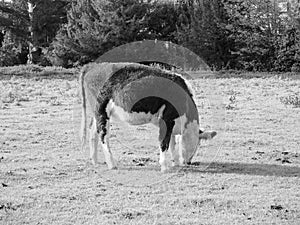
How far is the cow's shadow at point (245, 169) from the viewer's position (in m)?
7.69

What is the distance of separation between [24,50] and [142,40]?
14460 mm

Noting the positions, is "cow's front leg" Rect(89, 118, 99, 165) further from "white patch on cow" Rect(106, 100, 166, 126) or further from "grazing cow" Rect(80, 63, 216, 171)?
"white patch on cow" Rect(106, 100, 166, 126)

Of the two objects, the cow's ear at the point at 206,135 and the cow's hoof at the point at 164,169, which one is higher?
the cow's ear at the point at 206,135

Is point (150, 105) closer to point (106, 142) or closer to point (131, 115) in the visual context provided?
point (131, 115)

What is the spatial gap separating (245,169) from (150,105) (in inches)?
66.2

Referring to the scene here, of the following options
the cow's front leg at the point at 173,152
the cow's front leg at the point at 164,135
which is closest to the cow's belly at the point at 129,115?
the cow's front leg at the point at 164,135

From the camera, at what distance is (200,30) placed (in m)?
34.6

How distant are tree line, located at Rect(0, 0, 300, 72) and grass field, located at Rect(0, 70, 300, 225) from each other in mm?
20636

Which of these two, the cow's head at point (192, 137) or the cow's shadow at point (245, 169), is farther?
the cow's head at point (192, 137)

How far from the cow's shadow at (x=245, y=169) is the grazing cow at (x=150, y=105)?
28 cm

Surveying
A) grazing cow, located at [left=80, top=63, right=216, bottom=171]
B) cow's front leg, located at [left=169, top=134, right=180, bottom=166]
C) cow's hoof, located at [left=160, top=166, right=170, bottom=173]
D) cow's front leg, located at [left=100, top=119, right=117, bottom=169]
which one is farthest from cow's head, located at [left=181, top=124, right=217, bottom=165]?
cow's front leg, located at [left=100, top=119, right=117, bottom=169]

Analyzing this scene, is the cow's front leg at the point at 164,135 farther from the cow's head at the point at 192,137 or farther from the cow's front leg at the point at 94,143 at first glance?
the cow's front leg at the point at 94,143

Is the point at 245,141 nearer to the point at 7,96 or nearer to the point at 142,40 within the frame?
the point at 7,96

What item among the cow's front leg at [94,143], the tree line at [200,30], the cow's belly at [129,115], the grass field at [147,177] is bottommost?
the grass field at [147,177]
